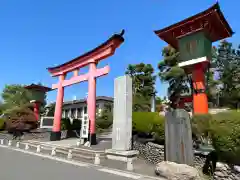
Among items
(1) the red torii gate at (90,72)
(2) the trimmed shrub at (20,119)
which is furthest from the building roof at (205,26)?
(2) the trimmed shrub at (20,119)

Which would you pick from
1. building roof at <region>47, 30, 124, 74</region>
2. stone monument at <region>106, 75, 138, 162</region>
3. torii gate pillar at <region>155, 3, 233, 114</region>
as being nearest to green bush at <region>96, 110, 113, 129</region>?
building roof at <region>47, 30, 124, 74</region>

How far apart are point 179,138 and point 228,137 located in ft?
6.30

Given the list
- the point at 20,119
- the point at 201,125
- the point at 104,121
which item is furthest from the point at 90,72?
the point at 104,121

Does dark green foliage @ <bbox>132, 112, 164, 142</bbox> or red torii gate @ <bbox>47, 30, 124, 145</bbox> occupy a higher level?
red torii gate @ <bbox>47, 30, 124, 145</bbox>

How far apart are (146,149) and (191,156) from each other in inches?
138

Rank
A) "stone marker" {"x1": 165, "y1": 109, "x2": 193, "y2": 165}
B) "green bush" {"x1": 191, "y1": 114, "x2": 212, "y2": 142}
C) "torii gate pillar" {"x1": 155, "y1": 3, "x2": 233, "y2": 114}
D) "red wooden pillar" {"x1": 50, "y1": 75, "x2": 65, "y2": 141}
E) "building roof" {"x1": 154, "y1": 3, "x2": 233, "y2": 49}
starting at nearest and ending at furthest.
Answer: "stone marker" {"x1": 165, "y1": 109, "x2": 193, "y2": 165}
"green bush" {"x1": 191, "y1": 114, "x2": 212, "y2": 142}
"building roof" {"x1": 154, "y1": 3, "x2": 233, "y2": 49}
"torii gate pillar" {"x1": 155, "y1": 3, "x2": 233, "y2": 114}
"red wooden pillar" {"x1": 50, "y1": 75, "x2": 65, "y2": 141}

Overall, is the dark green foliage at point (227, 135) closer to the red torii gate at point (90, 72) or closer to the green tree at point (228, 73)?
the red torii gate at point (90, 72)

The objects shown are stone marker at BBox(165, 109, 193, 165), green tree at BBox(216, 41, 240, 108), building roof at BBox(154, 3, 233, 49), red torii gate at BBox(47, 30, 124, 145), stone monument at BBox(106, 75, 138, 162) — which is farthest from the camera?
green tree at BBox(216, 41, 240, 108)

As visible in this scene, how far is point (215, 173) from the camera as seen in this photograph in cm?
689

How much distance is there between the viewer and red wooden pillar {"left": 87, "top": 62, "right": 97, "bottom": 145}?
15.1 meters

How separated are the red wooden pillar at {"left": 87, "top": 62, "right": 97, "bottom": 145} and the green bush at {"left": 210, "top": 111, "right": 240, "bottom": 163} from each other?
962 centimetres

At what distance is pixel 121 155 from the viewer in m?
10.7

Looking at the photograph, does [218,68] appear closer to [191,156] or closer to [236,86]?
[236,86]

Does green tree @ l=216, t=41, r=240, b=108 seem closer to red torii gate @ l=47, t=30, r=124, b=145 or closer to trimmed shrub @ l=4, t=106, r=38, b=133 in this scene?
red torii gate @ l=47, t=30, r=124, b=145
